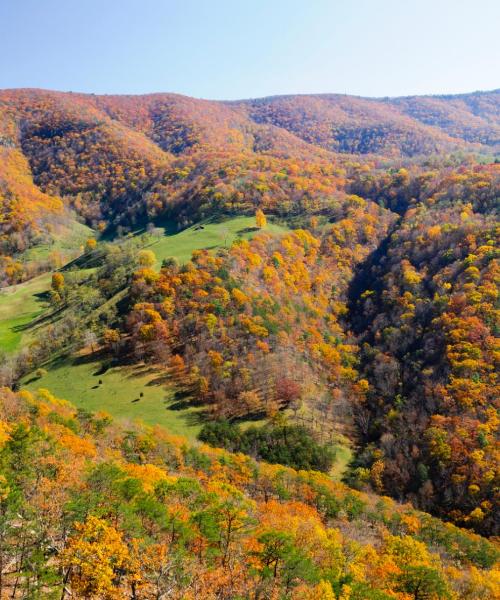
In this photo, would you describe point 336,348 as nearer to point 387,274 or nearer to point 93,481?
point 387,274

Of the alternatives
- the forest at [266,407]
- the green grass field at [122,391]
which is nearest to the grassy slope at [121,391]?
the green grass field at [122,391]

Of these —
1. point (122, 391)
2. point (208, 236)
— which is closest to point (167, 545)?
point (122, 391)

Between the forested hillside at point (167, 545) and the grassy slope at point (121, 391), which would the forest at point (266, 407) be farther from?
the grassy slope at point (121, 391)

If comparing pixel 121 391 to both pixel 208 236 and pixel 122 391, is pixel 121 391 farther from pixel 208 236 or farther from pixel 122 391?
pixel 208 236

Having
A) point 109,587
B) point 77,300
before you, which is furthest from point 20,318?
point 109,587

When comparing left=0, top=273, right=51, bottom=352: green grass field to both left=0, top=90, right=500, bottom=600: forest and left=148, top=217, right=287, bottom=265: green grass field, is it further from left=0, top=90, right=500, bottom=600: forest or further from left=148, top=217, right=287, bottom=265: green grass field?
left=148, top=217, right=287, bottom=265: green grass field

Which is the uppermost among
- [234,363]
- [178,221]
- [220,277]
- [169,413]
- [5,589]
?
[178,221]

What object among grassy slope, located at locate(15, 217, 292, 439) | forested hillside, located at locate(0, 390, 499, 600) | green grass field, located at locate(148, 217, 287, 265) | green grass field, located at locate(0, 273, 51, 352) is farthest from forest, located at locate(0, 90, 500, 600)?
green grass field, located at locate(148, 217, 287, 265)
